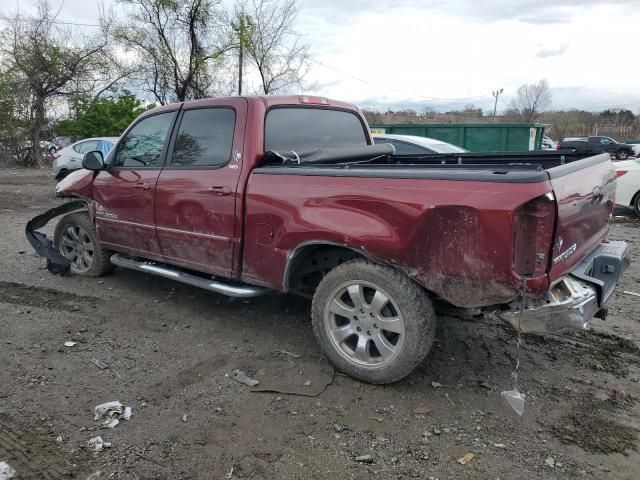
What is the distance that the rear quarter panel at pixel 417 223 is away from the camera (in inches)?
111

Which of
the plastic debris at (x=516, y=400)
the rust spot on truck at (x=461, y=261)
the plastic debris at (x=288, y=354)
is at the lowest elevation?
the plastic debris at (x=288, y=354)

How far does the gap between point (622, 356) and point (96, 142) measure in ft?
47.1

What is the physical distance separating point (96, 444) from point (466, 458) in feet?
6.61

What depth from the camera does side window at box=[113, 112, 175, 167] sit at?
15.8 ft

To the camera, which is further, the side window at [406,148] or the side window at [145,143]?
the side window at [406,148]

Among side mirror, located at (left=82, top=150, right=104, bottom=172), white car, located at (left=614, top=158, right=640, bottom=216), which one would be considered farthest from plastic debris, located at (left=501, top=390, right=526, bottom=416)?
white car, located at (left=614, top=158, right=640, bottom=216)

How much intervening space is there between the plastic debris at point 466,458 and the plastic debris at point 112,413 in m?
1.94

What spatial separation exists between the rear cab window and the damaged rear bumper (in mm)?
2195

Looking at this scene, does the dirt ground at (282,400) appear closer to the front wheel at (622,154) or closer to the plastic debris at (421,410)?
the plastic debris at (421,410)

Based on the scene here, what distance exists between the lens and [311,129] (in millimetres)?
4578

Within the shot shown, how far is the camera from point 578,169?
10.6ft

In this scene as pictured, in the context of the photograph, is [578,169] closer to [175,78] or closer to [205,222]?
[205,222]

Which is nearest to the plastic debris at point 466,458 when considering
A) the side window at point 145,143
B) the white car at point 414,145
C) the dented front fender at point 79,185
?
the side window at point 145,143

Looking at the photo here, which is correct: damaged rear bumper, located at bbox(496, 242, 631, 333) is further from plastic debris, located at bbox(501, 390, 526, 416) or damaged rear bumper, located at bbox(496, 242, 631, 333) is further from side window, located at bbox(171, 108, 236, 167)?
side window, located at bbox(171, 108, 236, 167)
